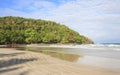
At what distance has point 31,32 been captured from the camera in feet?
337

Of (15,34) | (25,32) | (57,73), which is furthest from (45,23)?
(57,73)

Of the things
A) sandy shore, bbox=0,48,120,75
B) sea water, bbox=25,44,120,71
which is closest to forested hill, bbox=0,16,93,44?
sea water, bbox=25,44,120,71

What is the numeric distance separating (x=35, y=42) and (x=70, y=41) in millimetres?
24394

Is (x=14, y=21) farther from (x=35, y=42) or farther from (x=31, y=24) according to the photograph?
(x=35, y=42)

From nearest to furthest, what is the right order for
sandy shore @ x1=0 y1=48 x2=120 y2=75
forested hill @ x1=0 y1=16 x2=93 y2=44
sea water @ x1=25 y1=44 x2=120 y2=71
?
sandy shore @ x1=0 y1=48 x2=120 y2=75 < sea water @ x1=25 y1=44 x2=120 y2=71 < forested hill @ x1=0 y1=16 x2=93 y2=44

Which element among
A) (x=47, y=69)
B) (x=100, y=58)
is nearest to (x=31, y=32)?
(x=100, y=58)

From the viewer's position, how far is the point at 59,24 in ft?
450

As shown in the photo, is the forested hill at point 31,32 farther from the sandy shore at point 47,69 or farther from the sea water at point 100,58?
the sandy shore at point 47,69

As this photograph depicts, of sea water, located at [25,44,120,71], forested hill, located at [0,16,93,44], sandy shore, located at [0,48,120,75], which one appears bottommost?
sea water, located at [25,44,120,71]

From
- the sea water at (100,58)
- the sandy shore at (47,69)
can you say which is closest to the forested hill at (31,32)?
the sea water at (100,58)

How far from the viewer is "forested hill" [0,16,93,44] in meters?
89.2

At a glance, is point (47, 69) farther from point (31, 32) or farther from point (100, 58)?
point (31, 32)

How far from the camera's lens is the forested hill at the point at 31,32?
293ft

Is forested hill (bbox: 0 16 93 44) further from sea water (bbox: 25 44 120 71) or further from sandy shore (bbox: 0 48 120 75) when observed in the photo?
sandy shore (bbox: 0 48 120 75)
